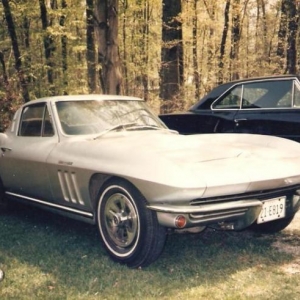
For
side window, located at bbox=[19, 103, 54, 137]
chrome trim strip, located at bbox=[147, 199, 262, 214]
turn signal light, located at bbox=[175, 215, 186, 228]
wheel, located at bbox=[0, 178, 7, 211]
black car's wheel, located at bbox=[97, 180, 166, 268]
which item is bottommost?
wheel, located at bbox=[0, 178, 7, 211]

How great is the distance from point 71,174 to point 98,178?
1.17 feet

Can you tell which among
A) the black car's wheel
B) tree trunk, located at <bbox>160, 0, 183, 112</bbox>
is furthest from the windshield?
tree trunk, located at <bbox>160, 0, 183, 112</bbox>

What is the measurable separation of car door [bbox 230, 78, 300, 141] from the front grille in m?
2.53

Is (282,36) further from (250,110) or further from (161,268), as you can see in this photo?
(161,268)

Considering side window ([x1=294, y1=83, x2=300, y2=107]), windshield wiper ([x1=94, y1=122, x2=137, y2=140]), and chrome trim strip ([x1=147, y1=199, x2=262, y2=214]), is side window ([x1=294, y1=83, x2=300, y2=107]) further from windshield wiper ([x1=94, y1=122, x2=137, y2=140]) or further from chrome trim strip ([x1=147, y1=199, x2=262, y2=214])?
chrome trim strip ([x1=147, y1=199, x2=262, y2=214])

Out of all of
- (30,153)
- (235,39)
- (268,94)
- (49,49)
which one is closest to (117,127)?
(30,153)

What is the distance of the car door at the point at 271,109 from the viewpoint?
20.4ft

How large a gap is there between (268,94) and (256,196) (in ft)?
11.0

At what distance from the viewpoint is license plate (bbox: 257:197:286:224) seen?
3604 mm

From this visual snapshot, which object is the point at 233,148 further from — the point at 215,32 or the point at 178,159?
the point at 215,32

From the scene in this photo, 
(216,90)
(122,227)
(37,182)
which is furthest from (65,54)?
(122,227)

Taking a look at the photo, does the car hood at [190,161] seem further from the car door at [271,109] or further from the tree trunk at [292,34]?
the tree trunk at [292,34]

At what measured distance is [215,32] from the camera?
22.8 meters

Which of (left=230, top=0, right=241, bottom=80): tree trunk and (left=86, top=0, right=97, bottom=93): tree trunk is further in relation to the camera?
(left=230, top=0, right=241, bottom=80): tree trunk
